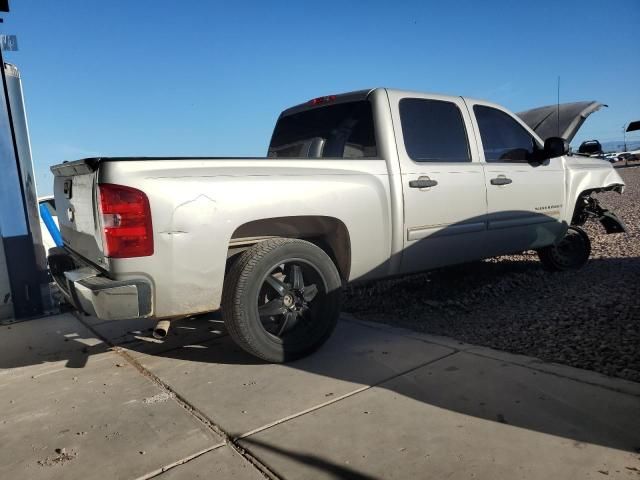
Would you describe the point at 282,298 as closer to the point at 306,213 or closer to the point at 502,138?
the point at 306,213

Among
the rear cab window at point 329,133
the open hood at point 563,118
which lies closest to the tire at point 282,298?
the rear cab window at point 329,133

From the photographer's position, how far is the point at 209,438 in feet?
8.00

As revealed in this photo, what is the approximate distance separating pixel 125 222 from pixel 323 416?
1.56 metres

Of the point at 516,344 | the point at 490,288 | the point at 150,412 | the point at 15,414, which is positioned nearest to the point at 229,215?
the point at 150,412

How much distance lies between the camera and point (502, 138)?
Result: 476cm

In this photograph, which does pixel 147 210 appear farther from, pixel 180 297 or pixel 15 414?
pixel 15 414

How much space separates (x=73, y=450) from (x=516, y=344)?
296 centimetres

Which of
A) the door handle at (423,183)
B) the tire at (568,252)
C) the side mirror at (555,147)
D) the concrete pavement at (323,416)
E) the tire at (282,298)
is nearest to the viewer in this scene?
the concrete pavement at (323,416)

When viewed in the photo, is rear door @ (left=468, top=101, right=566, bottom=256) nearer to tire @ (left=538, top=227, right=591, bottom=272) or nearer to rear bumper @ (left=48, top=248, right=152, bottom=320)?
tire @ (left=538, top=227, right=591, bottom=272)

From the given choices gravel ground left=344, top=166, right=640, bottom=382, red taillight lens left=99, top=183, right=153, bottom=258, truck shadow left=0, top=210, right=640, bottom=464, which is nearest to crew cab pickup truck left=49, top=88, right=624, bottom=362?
red taillight lens left=99, top=183, right=153, bottom=258

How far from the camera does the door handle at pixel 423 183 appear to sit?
378 centimetres

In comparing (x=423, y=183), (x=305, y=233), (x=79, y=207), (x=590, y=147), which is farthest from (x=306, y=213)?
(x=590, y=147)

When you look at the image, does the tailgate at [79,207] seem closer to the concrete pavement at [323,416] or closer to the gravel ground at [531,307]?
the concrete pavement at [323,416]

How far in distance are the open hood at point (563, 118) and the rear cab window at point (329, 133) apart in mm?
2949
